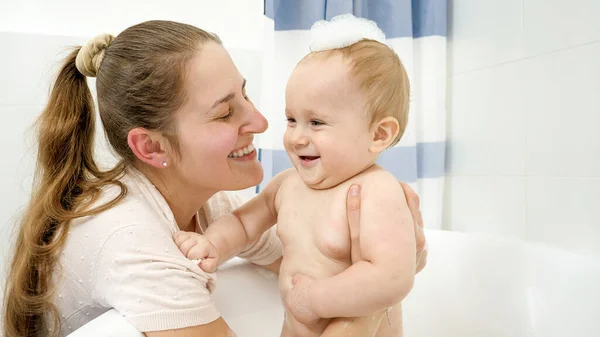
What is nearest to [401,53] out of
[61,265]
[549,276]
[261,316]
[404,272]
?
[549,276]

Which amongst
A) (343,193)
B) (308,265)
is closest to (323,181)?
(343,193)

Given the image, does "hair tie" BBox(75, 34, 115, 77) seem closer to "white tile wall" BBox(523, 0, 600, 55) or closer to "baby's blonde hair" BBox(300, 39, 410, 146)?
"baby's blonde hair" BBox(300, 39, 410, 146)

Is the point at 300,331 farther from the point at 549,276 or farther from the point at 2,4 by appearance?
the point at 2,4

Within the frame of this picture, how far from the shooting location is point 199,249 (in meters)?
1.04

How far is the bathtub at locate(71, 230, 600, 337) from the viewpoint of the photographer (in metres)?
1.32

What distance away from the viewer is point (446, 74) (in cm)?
210

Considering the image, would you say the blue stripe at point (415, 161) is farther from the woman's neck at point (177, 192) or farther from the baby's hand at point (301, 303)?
the baby's hand at point (301, 303)

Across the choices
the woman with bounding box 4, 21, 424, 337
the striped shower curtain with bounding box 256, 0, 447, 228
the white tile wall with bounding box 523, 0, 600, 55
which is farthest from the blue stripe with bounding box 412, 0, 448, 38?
the woman with bounding box 4, 21, 424, 337

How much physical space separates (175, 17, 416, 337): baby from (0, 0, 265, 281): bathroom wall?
3.18 feet

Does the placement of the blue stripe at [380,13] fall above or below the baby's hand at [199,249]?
above

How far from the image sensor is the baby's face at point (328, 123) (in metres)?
0.96

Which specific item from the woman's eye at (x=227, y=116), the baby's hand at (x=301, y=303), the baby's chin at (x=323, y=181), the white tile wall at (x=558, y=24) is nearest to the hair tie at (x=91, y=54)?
the woman's eye at (x=227, y=116)

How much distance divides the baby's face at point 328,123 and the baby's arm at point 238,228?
0.19 metres

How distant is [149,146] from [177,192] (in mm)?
126
